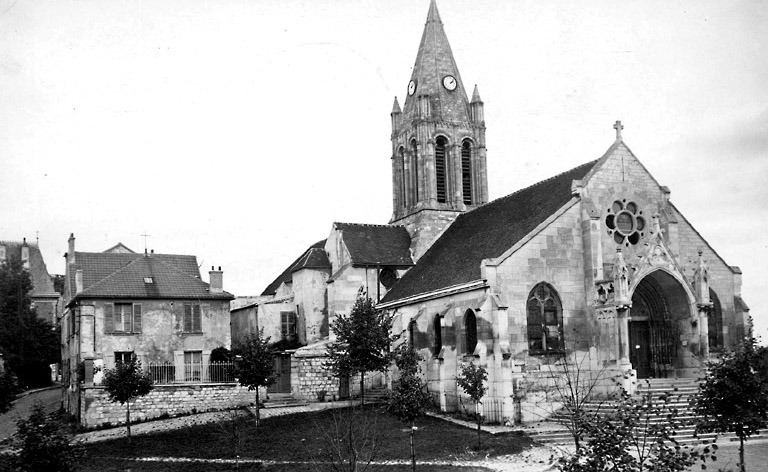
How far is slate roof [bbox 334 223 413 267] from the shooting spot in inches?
1820

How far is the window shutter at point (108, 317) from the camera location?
135ft

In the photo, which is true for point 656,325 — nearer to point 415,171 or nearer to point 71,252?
point 415,171

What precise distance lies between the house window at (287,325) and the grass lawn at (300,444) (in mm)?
13915

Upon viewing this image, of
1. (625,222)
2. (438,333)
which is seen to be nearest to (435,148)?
(438,333)

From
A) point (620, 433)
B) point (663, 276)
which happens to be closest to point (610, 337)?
point (663, 276)

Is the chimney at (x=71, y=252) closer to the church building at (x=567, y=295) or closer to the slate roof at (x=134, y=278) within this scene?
the slate roof at (x=134, y=278)

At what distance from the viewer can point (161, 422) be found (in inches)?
1437

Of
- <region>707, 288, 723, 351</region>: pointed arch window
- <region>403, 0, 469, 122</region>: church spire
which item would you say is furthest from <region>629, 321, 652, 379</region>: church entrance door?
<region>403, 0, 469, 122</region>: church spire

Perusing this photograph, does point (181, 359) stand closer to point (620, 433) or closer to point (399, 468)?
point (399, 468)

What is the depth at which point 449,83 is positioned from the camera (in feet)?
166

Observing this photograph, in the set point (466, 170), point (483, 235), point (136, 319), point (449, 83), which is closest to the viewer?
point (483, 235)

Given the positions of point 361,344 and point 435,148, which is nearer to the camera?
point 361,344

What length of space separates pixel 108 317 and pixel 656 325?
26222 millimetres

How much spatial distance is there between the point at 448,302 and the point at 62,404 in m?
24.7
